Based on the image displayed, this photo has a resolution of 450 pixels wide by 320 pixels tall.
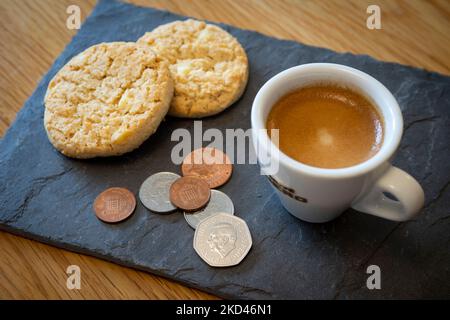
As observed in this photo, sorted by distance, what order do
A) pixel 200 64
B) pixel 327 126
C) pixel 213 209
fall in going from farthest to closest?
pixel 200 64 < pixel 213 209 < pixel 327 126


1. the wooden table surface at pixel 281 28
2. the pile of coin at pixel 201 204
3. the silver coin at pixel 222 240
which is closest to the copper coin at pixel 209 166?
the pile of coin at pixel 201 204

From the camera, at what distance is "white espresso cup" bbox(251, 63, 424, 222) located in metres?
1.03

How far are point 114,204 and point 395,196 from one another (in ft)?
2.32

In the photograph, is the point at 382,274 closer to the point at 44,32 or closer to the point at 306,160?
the point at 306,160

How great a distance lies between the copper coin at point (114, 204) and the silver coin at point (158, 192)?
0.03 metres

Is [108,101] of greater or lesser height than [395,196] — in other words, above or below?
above

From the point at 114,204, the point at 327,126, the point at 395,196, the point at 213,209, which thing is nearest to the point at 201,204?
the point at 213,209

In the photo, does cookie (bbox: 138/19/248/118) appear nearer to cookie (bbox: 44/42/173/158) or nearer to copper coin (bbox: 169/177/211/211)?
cookie (bbox: 44/42/173/158)

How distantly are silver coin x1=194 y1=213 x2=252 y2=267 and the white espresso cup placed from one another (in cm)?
14

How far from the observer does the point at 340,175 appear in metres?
1.02

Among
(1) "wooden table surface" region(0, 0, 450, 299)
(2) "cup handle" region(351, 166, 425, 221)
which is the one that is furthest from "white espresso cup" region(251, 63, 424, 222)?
(1) "wooden table surface" region(0, 0, 450, 299)

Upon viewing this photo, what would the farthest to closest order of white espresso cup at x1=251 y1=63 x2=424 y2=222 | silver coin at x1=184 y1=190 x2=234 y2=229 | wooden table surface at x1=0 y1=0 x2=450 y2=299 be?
wooden table surface at x1=0 y1=0 x2=450 y2=299
silver coin at x1=184 y1=190 x2=234 y2=229
white espresso cup at x1=251 y1=63 x2=424 y2=222

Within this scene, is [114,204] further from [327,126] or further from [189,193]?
[327,126]

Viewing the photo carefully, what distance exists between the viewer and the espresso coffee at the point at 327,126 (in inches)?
44.9
